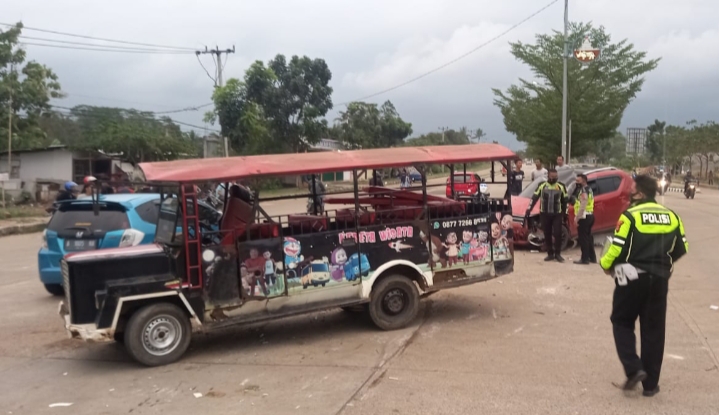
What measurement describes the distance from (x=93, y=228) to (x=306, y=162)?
3.77 m

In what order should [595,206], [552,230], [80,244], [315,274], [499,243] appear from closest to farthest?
[315,274]
[499,243]
[80,244]
[552,230]
[595,206]

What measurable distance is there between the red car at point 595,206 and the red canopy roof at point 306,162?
18.5 ft

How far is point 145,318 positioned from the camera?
6141 mm

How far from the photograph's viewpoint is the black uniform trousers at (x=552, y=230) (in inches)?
466

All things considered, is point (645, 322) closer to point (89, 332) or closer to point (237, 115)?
point (89, 332)

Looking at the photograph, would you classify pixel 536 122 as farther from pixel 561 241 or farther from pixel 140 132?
pixel 140 132

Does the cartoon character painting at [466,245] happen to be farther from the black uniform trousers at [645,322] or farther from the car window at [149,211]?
the car window at [149,211]

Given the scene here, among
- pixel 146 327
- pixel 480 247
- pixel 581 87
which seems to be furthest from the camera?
pixel 581 87

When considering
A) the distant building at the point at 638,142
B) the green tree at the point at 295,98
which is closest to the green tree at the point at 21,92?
the green tree at the point at 295,98

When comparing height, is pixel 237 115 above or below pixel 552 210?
above

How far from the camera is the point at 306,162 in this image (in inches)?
265

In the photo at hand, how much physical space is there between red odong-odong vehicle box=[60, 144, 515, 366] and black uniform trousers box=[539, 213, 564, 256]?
4.17 meters

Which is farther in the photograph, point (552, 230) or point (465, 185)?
point (552, 230)

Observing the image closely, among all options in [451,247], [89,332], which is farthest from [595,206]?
[89,332]
